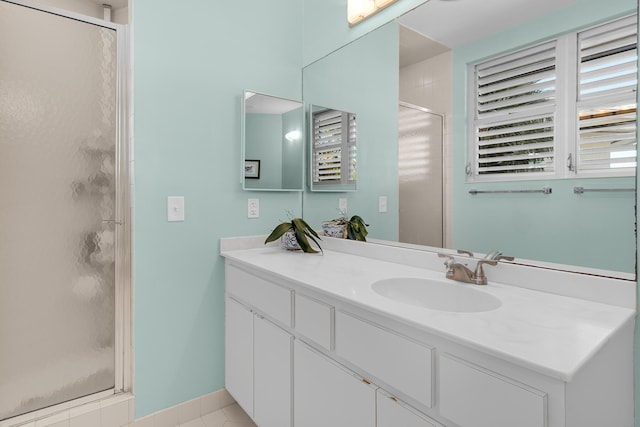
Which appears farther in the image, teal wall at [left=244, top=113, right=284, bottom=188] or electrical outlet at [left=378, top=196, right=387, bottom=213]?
teal wall at [left=244, top=113, right=284, bottom=188]

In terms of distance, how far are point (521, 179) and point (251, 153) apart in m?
1.33

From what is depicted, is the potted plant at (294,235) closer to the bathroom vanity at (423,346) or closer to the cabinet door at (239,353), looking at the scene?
the bathroom vanity at (423,346)

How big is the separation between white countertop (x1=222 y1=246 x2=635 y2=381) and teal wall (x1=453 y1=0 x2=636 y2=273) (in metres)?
0.16

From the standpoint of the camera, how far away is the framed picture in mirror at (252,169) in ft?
6.29

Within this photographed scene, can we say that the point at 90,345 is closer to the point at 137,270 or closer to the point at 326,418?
the point at 137,270

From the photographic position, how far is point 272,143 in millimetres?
2025

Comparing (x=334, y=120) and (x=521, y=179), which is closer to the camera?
(x=521, y=179)

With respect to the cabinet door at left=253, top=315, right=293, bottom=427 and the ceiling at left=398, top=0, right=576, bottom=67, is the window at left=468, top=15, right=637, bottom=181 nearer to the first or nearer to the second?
the ceiling at left=398, top=0, right=576, bottom=67

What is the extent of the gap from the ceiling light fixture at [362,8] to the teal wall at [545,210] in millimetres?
557

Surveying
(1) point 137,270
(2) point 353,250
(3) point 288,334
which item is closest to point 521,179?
(2) point 353,250

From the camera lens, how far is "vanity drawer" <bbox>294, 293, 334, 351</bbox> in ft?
3.72

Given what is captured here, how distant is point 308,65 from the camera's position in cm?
213

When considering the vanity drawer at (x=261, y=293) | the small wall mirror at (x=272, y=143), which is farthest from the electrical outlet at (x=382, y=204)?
the vanity drawer at (x=261, y=293)

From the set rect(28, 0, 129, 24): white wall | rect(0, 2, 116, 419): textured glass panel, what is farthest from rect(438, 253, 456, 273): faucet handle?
rect(28, 0, 129, 24): white wall
